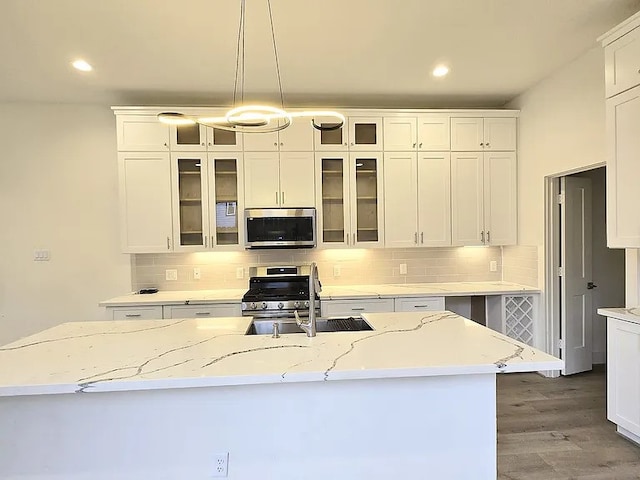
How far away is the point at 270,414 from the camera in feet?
5.68

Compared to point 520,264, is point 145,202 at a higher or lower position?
higher

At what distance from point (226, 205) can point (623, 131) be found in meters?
3.18

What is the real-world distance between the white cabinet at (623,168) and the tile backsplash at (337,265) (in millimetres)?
1878

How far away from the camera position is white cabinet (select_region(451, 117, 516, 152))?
4074 mm

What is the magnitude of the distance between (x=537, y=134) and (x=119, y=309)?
425 cm

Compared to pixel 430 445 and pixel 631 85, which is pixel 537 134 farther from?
pixel 430 445

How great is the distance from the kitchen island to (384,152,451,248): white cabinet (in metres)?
2.23

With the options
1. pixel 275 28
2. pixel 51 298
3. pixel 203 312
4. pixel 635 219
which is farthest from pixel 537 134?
pixel 51 298

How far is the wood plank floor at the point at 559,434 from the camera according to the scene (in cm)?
236

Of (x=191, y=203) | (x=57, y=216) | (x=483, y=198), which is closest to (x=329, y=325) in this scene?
(x=191, y=203)

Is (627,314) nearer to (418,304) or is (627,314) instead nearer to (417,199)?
(418,304)

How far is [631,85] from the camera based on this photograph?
7.89 feet

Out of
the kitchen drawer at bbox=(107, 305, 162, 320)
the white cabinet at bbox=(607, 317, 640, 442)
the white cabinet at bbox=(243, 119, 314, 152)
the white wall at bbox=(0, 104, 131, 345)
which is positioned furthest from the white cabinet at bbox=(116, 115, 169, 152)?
the white cabinet at bbox=(607, 317, 640, 442)

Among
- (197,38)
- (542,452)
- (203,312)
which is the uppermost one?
(197,38)
